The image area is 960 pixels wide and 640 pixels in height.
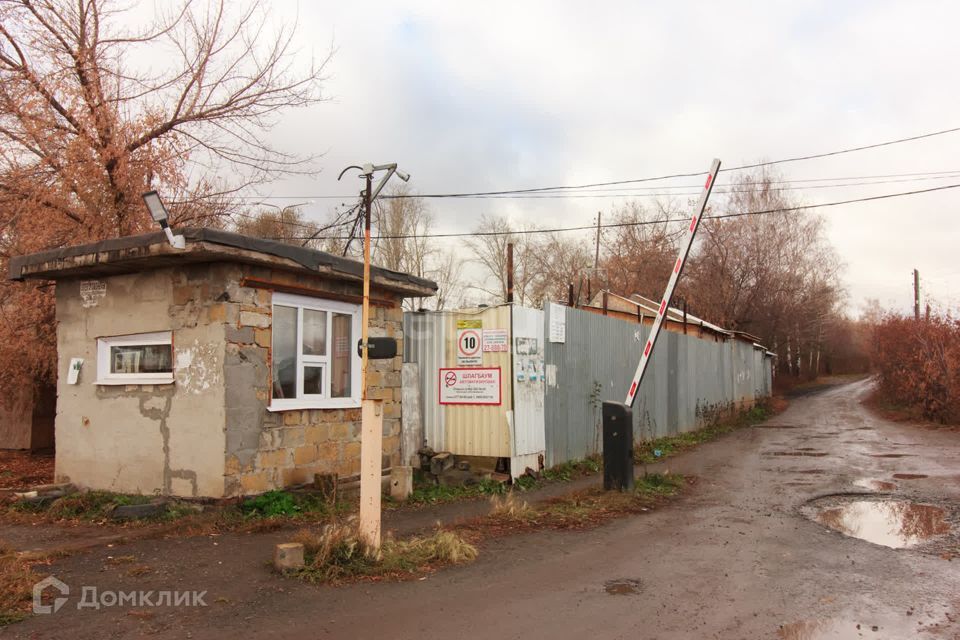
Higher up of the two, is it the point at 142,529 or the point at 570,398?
the point at 570,398

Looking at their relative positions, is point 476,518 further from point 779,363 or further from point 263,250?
point 779,363

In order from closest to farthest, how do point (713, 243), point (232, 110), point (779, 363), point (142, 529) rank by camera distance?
point (142, 529)
point (232, 110)
point (713, 243)
point (779, 363)

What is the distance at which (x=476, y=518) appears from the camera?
838 centimetres

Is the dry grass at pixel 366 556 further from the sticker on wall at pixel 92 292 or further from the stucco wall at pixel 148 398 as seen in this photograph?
the sticker on wall at pixel 92 292

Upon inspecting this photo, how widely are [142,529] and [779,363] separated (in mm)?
58691

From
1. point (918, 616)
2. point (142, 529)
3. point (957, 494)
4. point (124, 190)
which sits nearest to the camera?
point (918, 616)

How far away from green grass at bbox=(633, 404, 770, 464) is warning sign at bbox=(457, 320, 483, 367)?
12.7 feet

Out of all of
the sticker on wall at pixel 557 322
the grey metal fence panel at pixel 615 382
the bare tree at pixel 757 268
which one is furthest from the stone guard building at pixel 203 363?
the bare tree at pixel 757 268

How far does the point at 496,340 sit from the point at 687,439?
9233 mm

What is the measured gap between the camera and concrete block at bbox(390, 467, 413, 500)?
9.62 m

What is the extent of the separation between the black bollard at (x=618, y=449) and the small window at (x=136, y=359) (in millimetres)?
5753

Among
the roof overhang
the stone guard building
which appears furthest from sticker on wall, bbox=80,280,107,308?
the roof overhang

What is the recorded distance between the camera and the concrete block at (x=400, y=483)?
379 inches

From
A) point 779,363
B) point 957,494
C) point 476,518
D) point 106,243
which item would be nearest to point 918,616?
point 476,518
